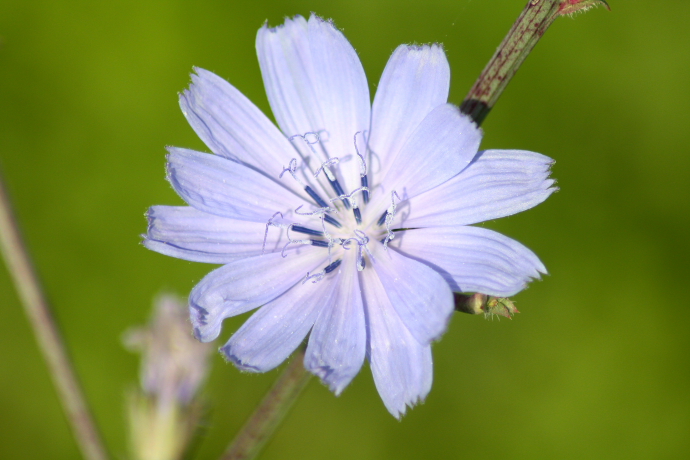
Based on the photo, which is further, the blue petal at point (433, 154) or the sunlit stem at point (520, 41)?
the blue petal at point (433, 154)

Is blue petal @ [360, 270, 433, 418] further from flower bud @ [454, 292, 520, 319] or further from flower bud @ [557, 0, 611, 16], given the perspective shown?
flower bud @ [557, 0, 611, 16]

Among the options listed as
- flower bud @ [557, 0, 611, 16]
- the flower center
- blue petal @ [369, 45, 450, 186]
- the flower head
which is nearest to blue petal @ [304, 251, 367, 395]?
the flower head

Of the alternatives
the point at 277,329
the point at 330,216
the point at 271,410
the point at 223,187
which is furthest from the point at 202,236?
the point at 271,410

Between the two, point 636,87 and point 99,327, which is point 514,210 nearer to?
point 636,87

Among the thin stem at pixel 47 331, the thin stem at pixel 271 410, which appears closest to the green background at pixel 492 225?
the thin stem at pixel 47 331

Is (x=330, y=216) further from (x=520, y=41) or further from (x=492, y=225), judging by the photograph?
(x=492, y=225)

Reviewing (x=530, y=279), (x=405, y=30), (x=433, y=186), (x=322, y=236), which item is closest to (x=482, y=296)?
(x=530, y=279)

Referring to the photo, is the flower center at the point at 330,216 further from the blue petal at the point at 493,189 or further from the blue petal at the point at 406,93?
the blue petal at the point at 493,189
